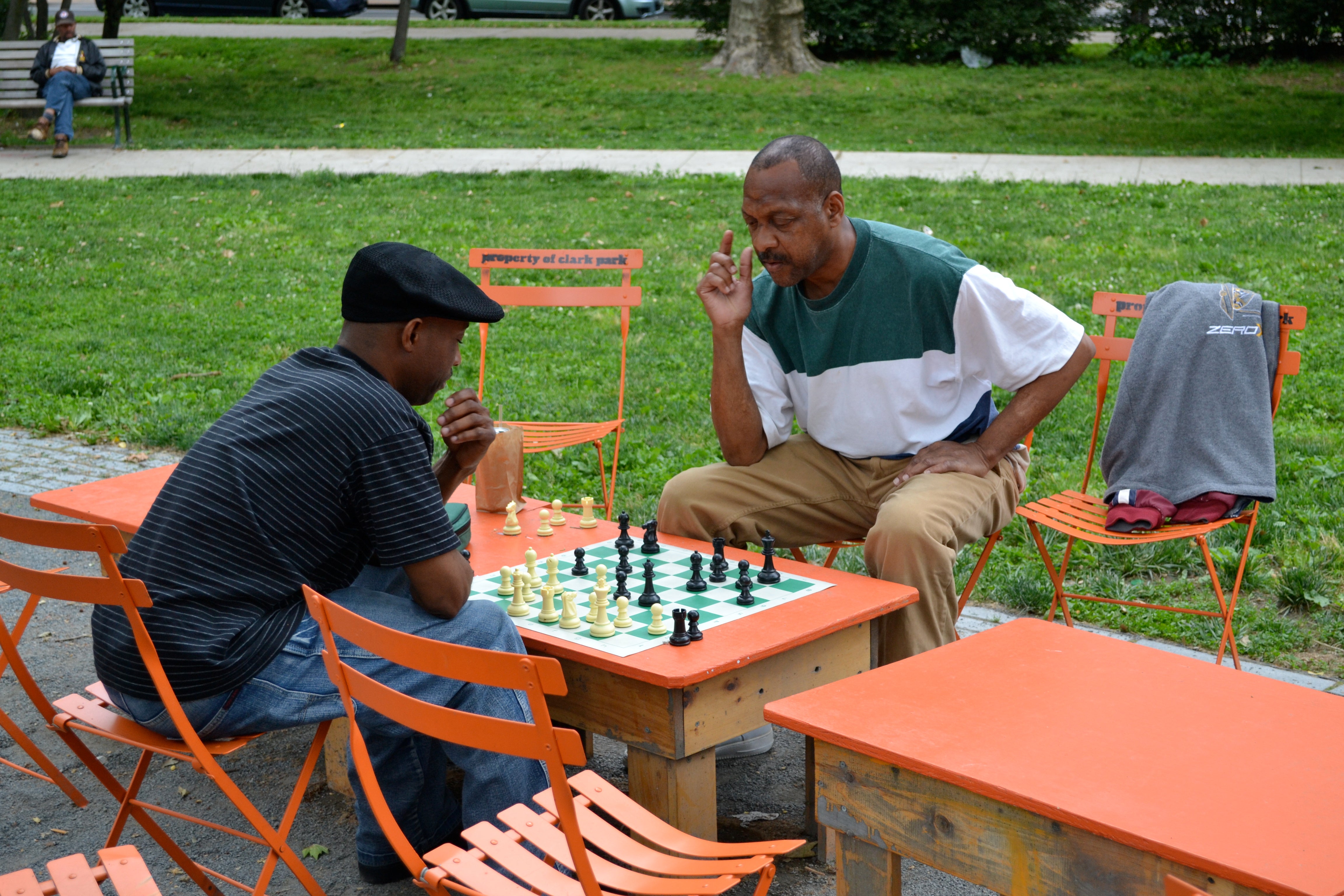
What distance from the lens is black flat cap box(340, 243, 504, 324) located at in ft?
9.75

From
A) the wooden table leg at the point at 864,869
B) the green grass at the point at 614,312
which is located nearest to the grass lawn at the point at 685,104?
the green grass at the point at 614,312

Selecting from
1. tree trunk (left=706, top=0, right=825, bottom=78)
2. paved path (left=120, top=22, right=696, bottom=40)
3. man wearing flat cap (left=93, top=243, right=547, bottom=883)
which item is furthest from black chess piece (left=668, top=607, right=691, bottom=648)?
paved path (left=120, top=22, right=696, bottom=40)

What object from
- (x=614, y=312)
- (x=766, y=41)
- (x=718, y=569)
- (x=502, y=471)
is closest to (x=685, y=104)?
(x=766, y=41)

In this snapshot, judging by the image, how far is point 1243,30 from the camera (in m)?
19.0

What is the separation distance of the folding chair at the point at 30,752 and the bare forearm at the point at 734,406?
6.74 feet

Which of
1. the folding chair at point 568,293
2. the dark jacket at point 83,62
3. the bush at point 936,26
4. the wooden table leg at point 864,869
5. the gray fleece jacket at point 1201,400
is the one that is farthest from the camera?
the bush at point 936,26

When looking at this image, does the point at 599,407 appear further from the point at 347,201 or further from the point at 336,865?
the point at 347,201

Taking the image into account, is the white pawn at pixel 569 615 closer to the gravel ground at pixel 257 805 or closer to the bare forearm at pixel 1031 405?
the gravel ground at pixel 257 805

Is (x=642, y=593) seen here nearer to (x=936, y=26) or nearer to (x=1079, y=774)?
(x=1079, y=774)

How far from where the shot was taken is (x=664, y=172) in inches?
521

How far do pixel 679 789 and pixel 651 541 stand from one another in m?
1.00

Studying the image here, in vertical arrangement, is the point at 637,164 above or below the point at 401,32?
below

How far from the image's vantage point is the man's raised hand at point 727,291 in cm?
414

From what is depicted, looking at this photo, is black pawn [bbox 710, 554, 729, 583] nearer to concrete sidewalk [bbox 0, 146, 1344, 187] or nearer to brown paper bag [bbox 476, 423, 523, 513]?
brown paper bag [bbox 476, 423, 523, 513]
